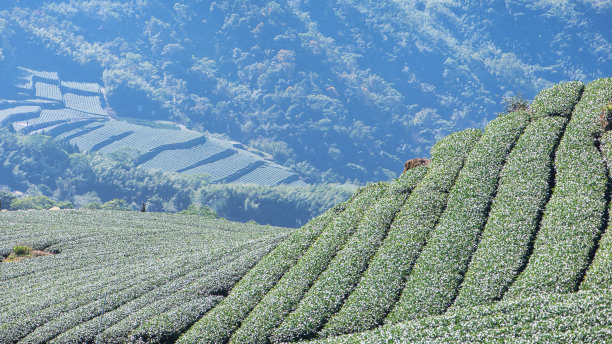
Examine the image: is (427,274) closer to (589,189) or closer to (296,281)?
(296,281)

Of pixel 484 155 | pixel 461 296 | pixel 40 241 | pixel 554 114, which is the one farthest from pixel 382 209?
pixel 40 241

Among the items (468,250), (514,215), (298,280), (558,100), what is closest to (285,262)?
(298,280)

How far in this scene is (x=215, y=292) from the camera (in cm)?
4209

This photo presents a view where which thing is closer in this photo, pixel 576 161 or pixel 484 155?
pixel 576 161

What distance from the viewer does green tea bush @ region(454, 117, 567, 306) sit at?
3334 cm

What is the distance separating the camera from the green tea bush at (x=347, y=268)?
34656mm

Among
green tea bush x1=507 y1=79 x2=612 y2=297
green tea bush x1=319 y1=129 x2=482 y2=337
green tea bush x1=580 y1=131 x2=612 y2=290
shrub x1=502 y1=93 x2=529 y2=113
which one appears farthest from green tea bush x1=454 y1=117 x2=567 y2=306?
shrub x1=502 y1=93 x2=529 y2=113

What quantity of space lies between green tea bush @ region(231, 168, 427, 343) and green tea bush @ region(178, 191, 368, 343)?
60 cm

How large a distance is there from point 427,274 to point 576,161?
50.6 feet

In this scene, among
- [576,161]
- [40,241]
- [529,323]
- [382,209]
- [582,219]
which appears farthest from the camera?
[40,241]

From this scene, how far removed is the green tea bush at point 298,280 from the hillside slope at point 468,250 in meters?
0.10

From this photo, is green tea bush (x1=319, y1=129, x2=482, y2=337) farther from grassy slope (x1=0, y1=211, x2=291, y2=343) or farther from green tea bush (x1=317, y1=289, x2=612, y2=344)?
grassy slope (x1=0, y1=211, x2=291, y2=343)

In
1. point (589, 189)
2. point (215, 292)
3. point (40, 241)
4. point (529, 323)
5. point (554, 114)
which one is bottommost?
point (40, 241)

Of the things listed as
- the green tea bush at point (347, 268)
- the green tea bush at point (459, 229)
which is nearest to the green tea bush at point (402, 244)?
the green tea bush at point (347, 268)
